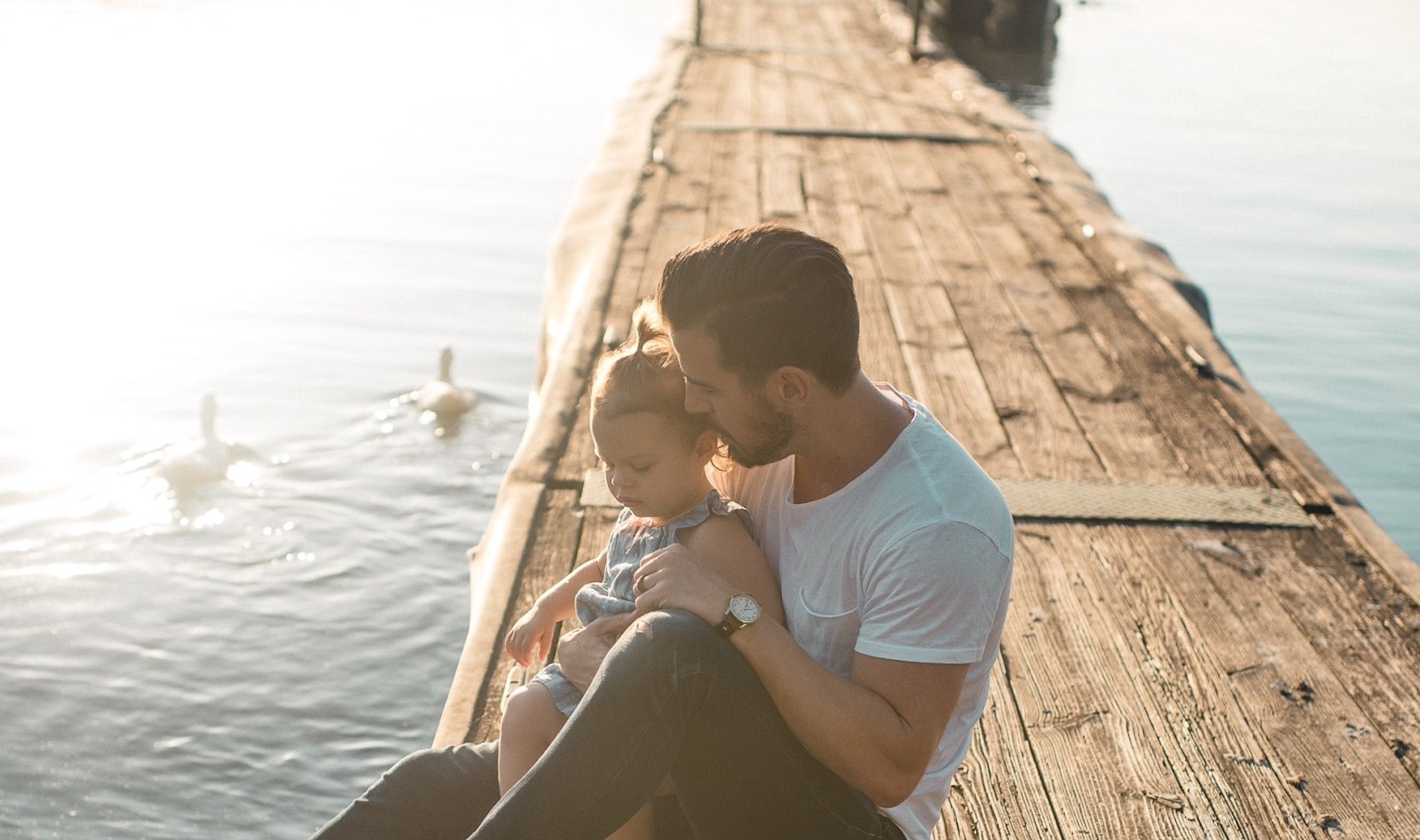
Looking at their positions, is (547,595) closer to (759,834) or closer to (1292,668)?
(759,834)

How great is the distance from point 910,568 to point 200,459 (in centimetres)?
614

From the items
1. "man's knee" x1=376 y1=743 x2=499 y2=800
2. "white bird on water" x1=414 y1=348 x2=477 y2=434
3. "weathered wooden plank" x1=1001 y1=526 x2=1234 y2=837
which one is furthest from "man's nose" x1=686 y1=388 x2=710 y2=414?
"white bird on water" x1=414 y1=348 x2=477 y2=434

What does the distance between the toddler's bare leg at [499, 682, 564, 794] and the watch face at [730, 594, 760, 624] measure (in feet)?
1.36

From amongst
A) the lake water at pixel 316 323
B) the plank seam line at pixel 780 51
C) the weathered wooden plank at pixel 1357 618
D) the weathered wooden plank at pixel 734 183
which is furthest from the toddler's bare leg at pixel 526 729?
the plank seam line at pixel 780 51

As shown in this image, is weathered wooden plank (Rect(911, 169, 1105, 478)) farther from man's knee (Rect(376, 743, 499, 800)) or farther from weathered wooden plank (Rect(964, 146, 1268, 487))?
man's knee (Rect(376, 743, 499, 800))

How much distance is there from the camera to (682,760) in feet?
7.36

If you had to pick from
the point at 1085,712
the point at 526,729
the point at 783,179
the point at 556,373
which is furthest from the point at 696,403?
the point at 783,179

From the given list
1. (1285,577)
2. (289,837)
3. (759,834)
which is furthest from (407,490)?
(759,834)

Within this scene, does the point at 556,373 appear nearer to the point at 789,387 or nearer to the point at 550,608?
the point at 550,608

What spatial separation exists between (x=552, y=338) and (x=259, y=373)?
11.8 feet

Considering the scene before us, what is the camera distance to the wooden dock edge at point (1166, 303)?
4.21 metres

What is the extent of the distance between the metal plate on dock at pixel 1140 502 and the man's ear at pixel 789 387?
188cm

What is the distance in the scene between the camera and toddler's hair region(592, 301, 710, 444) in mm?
2412

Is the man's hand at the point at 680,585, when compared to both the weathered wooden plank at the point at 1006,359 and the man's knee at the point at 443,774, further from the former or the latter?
the weathered wooden plank at the point at 1006,359
